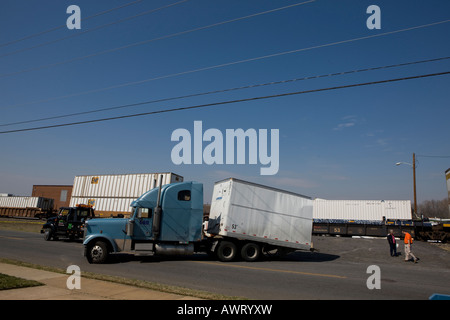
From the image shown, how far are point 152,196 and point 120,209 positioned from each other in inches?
651

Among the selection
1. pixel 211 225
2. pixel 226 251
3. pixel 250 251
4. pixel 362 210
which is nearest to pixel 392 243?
pixel 250 251

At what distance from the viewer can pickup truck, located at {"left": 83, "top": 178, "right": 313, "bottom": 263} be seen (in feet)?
40.3

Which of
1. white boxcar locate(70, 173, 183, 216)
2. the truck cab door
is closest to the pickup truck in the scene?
the truck cab door

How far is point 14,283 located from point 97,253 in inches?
184

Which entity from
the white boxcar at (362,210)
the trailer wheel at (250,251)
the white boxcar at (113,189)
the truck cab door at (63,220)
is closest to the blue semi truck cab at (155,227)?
the trailer wheel at (250,251)

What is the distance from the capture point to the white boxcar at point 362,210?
29406mm

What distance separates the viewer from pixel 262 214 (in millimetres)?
14078

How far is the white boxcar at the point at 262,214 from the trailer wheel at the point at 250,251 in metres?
0.43

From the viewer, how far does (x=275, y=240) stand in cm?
1416

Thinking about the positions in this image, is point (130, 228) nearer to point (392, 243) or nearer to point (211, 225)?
point (211, 225)

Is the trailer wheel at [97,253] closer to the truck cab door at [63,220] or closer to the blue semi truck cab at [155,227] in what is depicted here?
the blue semi truck cab at [155,227]

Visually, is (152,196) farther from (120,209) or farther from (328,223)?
(328,223)

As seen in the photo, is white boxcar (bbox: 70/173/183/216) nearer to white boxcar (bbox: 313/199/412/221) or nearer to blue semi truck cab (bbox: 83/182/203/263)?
blue semi truck cab (bbox: 83/182/203/263)
